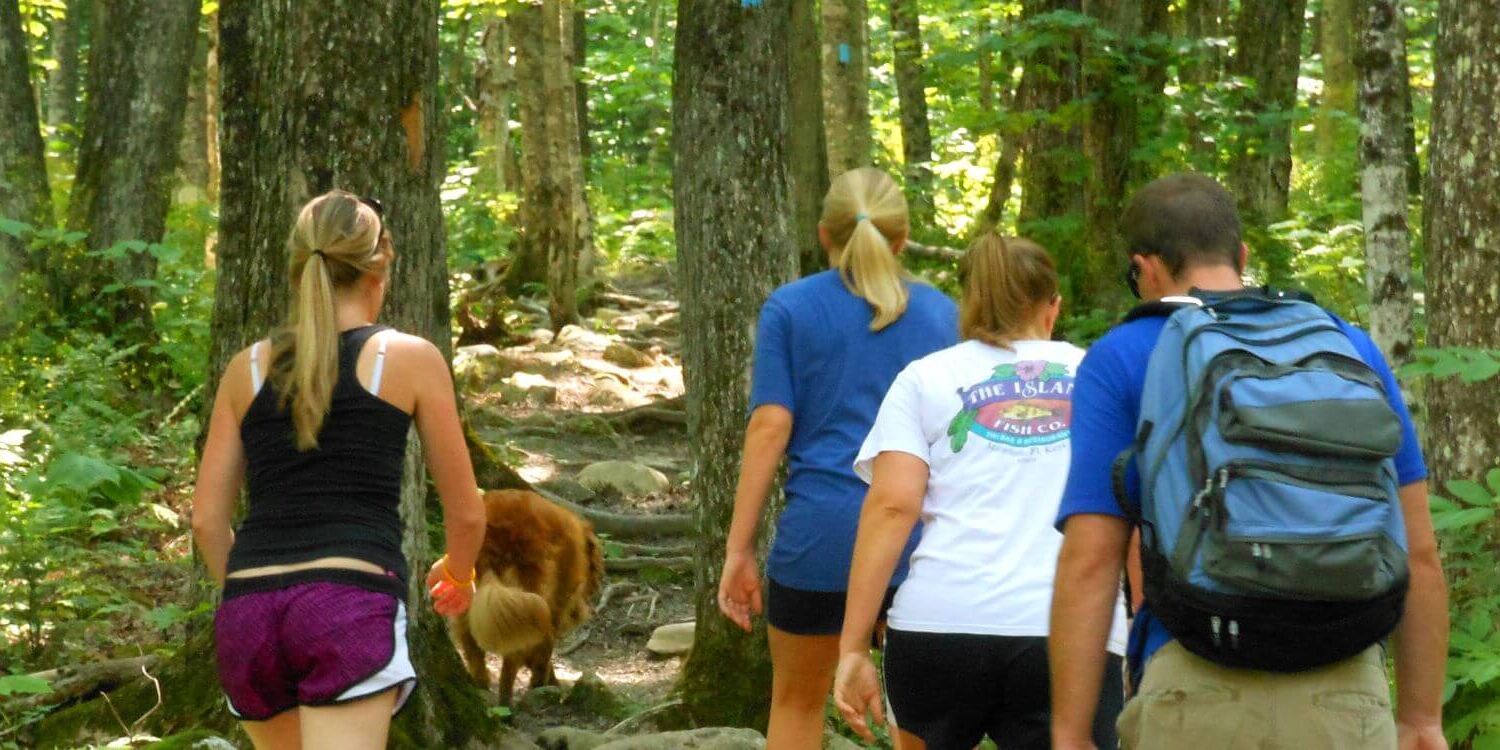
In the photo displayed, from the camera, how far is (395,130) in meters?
5.54

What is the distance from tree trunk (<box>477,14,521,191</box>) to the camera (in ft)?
82.0

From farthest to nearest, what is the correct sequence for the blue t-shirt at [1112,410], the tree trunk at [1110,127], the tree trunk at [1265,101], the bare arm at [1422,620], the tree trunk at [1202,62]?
the tree trunk at [1265,101], the tree trunk at [1202,62], the tree trunk at [1110,127], the bare arm at [1422,620], the blue t-shirt at [1112,410]

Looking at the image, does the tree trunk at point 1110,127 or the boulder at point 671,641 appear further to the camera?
the tree trunk at point 1110,127

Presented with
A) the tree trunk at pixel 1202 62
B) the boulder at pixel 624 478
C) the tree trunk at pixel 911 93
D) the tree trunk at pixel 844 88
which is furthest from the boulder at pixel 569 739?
the tree trunk at pixel 911 93

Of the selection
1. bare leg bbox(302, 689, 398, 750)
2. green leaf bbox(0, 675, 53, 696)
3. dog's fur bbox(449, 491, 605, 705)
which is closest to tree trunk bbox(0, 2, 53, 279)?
dog's fur bbox(449, 491, 605, 705)

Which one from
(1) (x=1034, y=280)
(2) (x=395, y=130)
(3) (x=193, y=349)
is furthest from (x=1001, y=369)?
(3) (x=193, y=349)

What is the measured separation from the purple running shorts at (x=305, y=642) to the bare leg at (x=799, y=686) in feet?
4.55

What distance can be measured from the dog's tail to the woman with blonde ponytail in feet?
12.5

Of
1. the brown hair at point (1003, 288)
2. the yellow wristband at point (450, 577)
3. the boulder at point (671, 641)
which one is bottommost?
the boulder at point (671, 641)

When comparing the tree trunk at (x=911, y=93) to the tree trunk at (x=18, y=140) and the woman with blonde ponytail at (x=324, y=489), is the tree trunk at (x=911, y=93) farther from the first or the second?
the woman with blonde ponytail at (x=324, y=489)

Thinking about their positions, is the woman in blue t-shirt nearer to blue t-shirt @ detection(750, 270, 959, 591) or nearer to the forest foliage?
blue t-shirt @ detection(750, 270, 959, 591)

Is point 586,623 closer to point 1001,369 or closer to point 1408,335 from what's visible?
point 1408,335

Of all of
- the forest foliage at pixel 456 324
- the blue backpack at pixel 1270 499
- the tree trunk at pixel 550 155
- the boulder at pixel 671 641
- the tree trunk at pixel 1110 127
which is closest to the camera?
the blue backpack at pixel 1270 499

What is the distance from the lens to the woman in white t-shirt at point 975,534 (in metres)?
3.78
